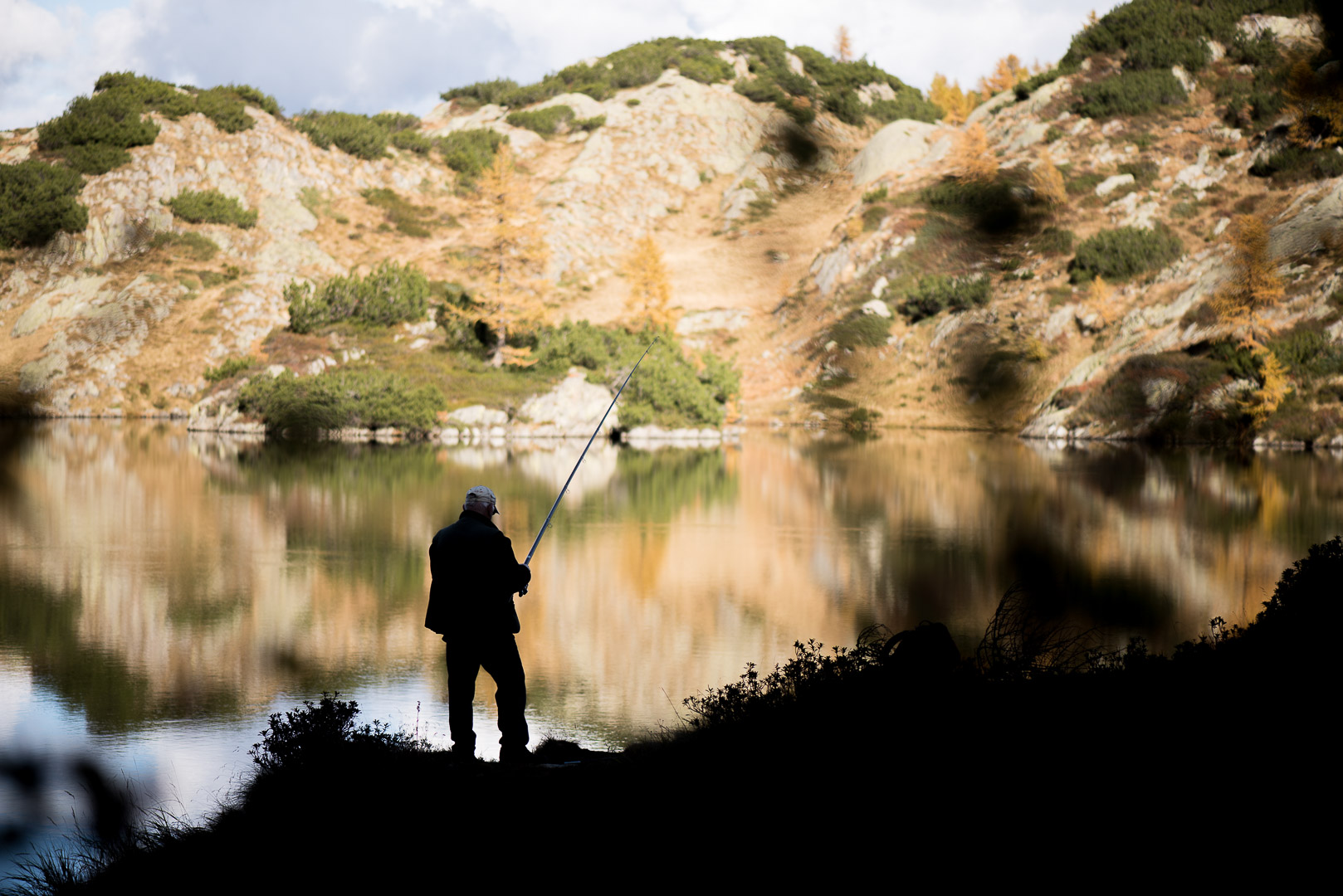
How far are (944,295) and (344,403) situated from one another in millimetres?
31854

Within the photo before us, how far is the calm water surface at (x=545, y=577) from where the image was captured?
785cm

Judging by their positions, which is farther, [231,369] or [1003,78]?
[1003,78]

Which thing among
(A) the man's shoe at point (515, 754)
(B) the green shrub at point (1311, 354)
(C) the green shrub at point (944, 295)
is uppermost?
(C) the green shrub at point (944, 295)

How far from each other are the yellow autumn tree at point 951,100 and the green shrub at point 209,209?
54343 mm

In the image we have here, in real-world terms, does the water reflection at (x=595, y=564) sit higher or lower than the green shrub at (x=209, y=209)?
lower

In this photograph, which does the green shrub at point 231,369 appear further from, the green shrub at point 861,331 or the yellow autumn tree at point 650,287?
the green shrub at point 861,331

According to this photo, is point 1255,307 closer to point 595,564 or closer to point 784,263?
point 595,564

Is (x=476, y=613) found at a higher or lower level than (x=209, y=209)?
lower

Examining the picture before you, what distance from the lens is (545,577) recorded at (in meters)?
13.7

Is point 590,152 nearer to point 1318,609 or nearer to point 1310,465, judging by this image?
point 1310,465

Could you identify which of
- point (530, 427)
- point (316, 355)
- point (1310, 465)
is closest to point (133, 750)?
point (1310, 465)

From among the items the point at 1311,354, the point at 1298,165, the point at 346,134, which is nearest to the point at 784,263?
the point at 1298,165

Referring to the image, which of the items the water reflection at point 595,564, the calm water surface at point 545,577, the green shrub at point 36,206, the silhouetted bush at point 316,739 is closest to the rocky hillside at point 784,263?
the green shrub at point 36,206

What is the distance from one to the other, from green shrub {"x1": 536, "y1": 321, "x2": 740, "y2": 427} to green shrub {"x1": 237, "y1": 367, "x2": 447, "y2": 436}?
23.8 ft
